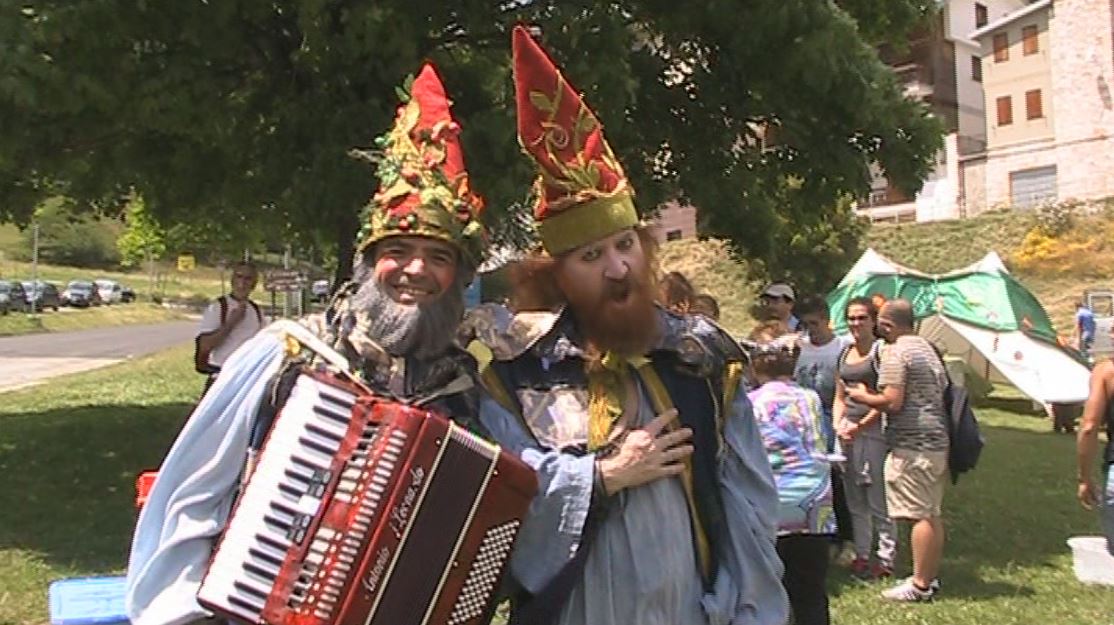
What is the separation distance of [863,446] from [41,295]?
45.0m

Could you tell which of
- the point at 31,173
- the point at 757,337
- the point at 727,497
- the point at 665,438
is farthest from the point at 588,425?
the point at 31,173

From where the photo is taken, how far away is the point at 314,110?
7738 mm

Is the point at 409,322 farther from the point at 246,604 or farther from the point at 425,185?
the point at 246,604

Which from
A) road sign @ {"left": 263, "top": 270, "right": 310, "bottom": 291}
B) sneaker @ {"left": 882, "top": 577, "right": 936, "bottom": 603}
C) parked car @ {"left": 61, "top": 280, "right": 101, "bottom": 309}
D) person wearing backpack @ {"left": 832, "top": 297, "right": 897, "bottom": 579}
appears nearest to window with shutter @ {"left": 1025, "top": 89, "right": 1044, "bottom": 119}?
road sign @ {"left": 263, "top": 270, "right": 310, "bottom": 291}

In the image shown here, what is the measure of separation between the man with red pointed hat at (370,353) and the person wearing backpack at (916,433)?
13.2ft

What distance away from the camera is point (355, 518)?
201 cm

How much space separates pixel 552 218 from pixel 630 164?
5.97m

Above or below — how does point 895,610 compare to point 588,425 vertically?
below

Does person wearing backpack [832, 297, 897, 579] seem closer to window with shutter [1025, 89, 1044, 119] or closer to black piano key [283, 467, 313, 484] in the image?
black piano key [283, 467, 313, 484]

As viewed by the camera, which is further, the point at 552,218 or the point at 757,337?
the point at 757,337

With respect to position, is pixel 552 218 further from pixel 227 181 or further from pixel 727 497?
pixel 227 181

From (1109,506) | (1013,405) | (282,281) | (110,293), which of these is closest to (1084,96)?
(1013,405)

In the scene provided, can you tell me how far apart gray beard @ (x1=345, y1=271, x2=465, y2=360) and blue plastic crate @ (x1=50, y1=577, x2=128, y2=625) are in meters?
1.65

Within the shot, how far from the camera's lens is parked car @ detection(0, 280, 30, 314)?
40.4 metres
